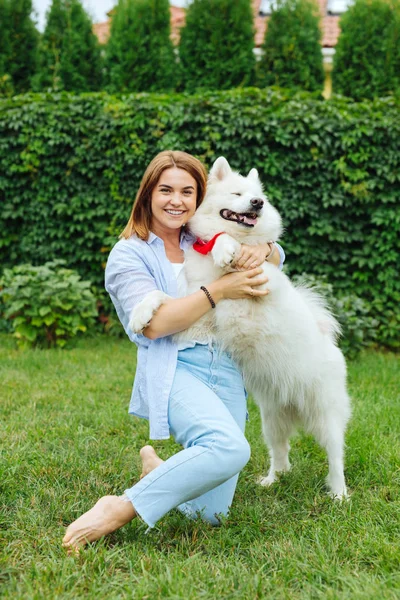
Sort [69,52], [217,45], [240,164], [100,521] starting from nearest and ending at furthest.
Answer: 1. [100,521]
2. [240,164]
3. [217,45]
4. [69,52]

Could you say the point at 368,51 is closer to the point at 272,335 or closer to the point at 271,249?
the point at 271,249

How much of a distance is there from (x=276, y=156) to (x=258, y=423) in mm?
3412

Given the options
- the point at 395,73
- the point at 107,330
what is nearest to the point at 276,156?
the point at 395,73

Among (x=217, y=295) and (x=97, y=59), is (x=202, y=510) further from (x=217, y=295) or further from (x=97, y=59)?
(x=97, y=59)

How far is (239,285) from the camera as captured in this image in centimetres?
262

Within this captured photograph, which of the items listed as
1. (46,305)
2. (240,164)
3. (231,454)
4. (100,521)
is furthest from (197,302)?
(240,164)

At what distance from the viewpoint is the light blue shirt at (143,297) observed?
248cm

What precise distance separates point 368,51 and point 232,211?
581cm

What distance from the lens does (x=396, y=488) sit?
2.86 metres

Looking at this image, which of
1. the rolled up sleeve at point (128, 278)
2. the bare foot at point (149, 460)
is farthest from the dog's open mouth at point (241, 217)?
the bare foot at point (149, 460)

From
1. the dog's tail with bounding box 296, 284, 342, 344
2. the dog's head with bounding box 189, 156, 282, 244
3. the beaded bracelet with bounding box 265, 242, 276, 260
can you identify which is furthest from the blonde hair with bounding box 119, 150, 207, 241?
the dog's tail with bounding box 296, 284, 342, 344

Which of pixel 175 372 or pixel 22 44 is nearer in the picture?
pixel 175 372

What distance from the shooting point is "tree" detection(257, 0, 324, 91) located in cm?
778

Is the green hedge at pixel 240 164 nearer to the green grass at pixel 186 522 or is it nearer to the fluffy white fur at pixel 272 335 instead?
the green grass at pixel 186 522
